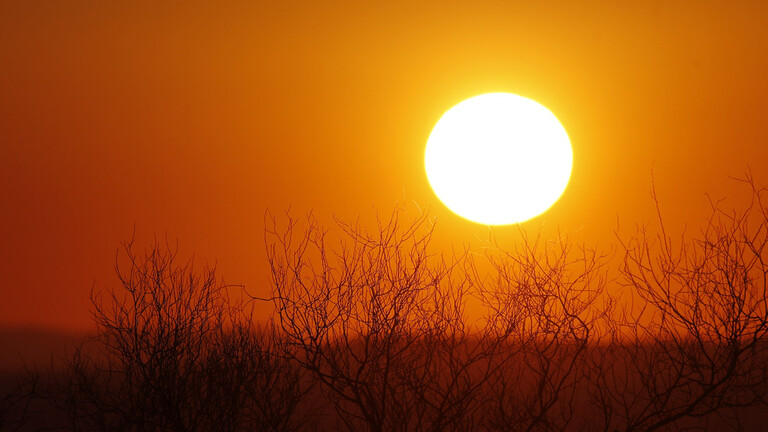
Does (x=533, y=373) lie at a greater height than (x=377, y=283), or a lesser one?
lesser

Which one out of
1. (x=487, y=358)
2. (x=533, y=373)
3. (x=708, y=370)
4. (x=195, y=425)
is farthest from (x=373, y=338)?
(x=708, y=370)

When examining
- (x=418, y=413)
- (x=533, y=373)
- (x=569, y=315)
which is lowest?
(x=418, y=413)

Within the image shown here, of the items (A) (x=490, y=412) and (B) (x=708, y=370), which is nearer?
(B) (x=708, y=370)

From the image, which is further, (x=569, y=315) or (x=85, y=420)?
(x=85, y=420)

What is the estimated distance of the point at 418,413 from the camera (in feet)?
34.0

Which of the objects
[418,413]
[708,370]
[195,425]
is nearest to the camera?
[708,370]

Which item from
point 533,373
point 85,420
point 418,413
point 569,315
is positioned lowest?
point 85,420

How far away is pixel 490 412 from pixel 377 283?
8.58 feet

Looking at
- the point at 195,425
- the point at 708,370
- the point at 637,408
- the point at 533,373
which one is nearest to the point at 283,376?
the point at 195,425

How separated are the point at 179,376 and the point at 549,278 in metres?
6.12

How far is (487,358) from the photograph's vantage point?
406 inches

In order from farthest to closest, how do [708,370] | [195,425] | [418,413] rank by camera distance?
[195,425]
[418,413]
[708,370]

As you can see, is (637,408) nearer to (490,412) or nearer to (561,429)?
(561,429)

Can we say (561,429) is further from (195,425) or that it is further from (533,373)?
(195,425)
